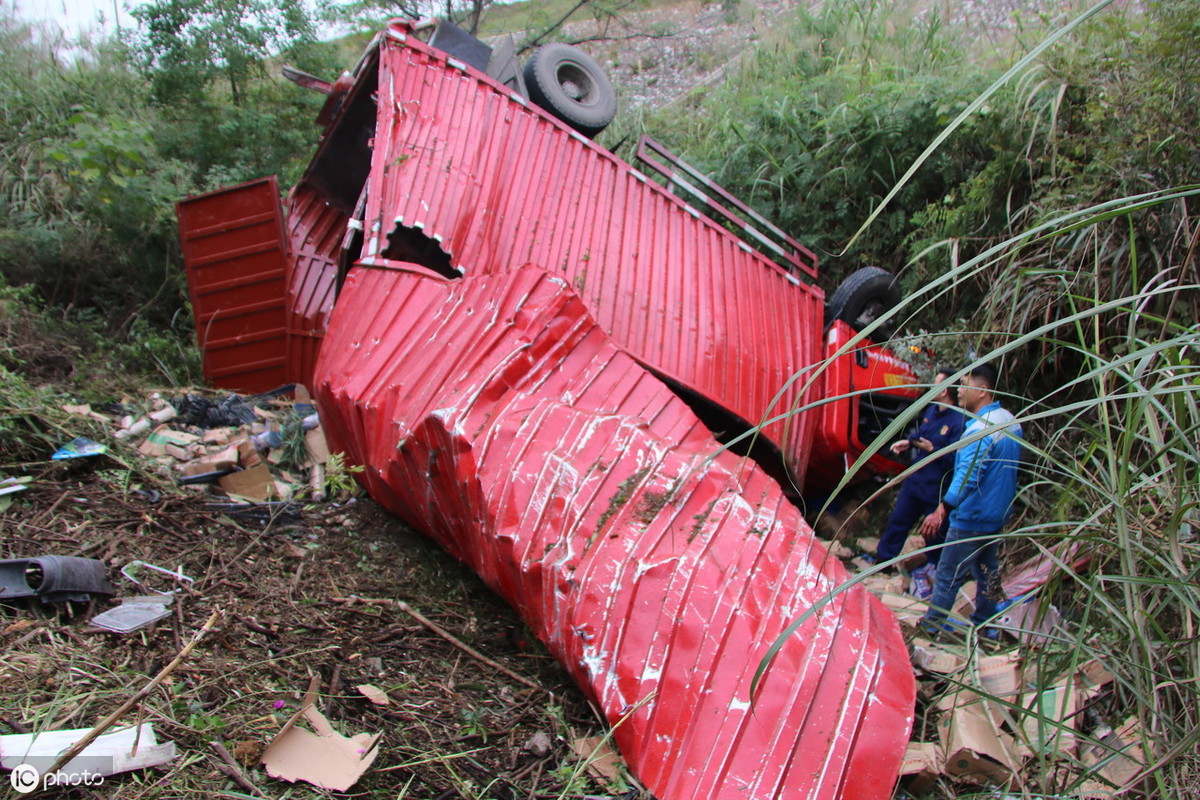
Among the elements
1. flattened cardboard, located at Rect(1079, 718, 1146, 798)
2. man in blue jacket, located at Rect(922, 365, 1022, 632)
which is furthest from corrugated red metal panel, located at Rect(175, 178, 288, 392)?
flattened cardboard, located at Rect(1079, 718, 1146, 798)

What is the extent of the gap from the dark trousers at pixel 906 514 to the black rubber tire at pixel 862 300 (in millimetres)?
1714

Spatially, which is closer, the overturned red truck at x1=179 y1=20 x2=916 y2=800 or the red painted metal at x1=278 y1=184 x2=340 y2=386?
the overturned red truck at x1=179 y1=20 x2=916 y2=800

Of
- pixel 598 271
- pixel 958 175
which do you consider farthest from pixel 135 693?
pixel 958 175

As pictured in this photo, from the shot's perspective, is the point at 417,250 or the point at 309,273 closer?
the point at 417,250

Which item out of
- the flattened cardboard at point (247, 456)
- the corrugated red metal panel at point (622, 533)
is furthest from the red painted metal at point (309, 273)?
the corrugated red metal panel at point (622, 533)

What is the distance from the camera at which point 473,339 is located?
3.48 meters

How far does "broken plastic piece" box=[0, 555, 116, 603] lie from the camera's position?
260 centimetres

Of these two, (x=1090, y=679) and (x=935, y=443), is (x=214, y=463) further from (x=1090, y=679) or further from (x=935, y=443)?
(x=1090, y=679)

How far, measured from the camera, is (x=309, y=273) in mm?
6523

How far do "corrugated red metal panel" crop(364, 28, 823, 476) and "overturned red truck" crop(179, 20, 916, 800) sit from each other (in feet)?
0.06

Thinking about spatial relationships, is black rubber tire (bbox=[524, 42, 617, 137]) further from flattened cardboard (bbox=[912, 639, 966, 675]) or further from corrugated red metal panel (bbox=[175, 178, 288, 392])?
flattened cardboard (bbox=[912, 639, 966, 675])

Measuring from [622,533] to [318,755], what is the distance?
1.21 meters

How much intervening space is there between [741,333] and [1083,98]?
2.95 metres

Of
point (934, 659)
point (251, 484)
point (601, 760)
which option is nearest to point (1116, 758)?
point (934, 659)
